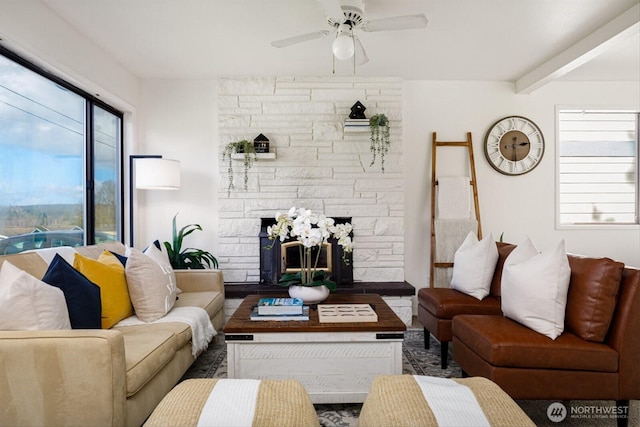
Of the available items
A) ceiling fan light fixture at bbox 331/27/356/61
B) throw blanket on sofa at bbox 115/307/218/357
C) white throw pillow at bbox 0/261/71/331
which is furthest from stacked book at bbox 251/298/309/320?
ceiling fan light fixture at bbox 331/27/356/61

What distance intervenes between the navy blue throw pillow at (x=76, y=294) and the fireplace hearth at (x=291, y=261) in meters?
2.06

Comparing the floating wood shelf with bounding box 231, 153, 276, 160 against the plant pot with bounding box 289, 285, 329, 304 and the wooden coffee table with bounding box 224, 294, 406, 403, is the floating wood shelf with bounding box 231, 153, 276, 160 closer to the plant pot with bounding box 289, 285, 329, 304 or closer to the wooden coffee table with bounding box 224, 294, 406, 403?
the plant pot with bounding box 289, 285, 329, 304

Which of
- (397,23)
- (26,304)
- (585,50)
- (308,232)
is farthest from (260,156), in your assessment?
(585,50)

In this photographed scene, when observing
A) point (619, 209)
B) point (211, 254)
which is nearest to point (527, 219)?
point (619, 209)

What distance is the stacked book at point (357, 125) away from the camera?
12.4 feet

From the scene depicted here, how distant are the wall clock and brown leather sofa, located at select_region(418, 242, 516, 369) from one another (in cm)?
153

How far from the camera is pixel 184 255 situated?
3617mm

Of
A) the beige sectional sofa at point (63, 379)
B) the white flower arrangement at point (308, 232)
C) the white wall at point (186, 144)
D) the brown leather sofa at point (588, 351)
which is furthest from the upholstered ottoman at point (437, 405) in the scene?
the white wall at point (186, 144)

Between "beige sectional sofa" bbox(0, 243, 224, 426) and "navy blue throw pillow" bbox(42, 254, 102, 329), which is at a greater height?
"navy blue throw pillow" bbox(42, 254, 102, 329)

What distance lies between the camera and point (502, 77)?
3982mm

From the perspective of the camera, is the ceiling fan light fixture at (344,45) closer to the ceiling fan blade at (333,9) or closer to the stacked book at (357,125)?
the ceiling fan blade at (333,9)

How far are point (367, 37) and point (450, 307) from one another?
2.21m

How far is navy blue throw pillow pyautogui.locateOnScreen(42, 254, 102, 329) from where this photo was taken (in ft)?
5.51

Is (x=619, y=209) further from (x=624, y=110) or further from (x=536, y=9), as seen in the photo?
(x=536, y=9)
